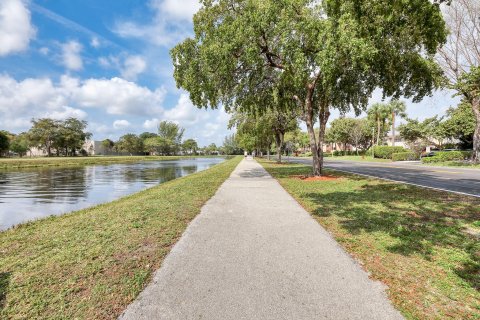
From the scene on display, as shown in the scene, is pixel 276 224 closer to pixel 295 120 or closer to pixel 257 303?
pixel 257 303

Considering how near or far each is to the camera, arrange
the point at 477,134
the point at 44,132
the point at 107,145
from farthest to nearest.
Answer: the point at 107,145 < the point at 44,132 < the point at 477,134

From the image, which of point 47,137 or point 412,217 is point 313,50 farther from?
point 47,137

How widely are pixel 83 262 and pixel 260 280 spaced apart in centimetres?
279

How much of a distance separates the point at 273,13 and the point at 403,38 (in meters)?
5.82

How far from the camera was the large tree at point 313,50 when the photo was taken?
1013cm

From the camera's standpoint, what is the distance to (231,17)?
1417 cm

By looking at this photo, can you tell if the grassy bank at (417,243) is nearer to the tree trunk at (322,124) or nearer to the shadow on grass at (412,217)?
the shadow on grass at (412,217)

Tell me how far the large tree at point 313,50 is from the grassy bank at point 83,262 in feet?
27.4

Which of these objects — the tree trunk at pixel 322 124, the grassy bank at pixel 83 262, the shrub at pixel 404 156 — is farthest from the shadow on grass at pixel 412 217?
the shrub at pixel 404 156

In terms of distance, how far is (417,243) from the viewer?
487 centimetres

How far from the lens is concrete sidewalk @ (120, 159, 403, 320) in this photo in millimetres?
2885

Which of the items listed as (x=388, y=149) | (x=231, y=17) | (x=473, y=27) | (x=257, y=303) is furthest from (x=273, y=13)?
(x=388, y=149)

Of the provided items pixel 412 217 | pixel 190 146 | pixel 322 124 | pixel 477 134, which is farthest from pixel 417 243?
pixel 190 146

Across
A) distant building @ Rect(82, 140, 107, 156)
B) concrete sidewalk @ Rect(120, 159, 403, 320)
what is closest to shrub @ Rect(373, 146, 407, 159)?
concrete sidewalk @ Rect(120, 159, 403, 320)
